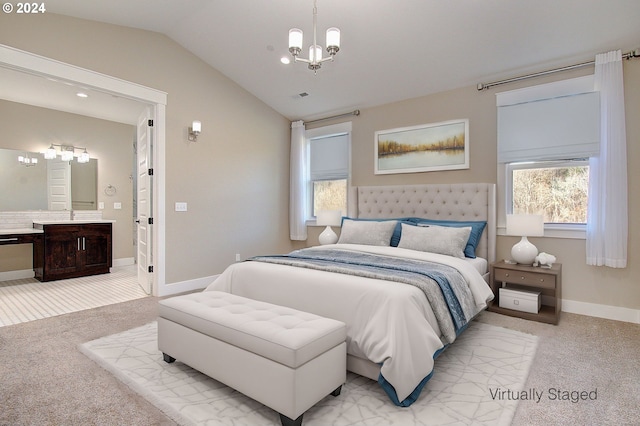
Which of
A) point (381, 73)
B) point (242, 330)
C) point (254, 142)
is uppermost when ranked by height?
point (381, 73)

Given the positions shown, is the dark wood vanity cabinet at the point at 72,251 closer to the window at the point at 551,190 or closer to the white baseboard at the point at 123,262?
the white baseboard at the point at 123,262

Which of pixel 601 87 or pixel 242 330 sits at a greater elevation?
pixel 601 87

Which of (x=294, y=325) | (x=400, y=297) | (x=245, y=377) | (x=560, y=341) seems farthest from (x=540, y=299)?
(x=245, y=377)

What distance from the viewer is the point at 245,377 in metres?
1.87

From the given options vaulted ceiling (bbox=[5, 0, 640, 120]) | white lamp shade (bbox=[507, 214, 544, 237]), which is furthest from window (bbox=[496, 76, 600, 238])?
white lamp shade (bbox=[507, 214, 544, 237])

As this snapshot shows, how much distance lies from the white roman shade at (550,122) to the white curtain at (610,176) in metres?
0.11

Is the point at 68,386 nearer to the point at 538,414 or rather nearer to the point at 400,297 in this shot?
the point at 400,297

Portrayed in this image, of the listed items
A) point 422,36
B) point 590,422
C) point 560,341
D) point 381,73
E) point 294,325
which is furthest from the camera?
point 381,73

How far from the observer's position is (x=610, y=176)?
10.8 feet

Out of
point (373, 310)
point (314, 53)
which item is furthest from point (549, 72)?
point (373, 310)

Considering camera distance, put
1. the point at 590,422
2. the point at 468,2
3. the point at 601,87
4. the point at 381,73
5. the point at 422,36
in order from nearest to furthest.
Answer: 1. the point at 590,422
2. the point at 468,2
3. the point at 601,87
4. the point at 422,36
5. the point at 381,73

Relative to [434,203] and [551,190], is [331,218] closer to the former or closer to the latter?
[434,203]

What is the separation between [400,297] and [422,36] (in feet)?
9.60

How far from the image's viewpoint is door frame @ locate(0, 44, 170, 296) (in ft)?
10.7
